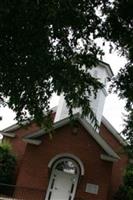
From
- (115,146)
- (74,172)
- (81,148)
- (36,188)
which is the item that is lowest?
(36,188)

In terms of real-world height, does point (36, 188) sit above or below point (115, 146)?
below

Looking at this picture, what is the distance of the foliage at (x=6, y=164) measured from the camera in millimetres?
22981

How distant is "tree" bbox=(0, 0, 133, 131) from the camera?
24.6 ft

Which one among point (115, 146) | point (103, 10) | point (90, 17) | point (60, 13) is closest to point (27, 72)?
point (60, 13)

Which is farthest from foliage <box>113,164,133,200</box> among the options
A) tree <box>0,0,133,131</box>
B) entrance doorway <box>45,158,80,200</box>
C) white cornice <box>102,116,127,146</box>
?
tree <box>0,0,133,131</box>

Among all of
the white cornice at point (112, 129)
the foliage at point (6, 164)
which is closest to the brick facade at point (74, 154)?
the foliage at point (6, 164)

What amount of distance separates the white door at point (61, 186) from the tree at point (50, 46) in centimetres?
1271

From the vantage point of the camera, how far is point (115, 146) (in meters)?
29.5

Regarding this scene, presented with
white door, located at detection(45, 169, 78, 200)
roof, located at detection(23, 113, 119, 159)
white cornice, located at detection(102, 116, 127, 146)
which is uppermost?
white cornice, located at detection(102, 116, 127, 146)

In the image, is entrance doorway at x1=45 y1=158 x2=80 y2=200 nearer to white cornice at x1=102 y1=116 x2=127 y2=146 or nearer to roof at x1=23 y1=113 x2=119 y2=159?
roof at x1=23 y1=113 x2=119 y2=159

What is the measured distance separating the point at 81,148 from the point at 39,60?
15.9m

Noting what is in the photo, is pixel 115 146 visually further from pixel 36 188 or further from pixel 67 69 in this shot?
pixel 67 69

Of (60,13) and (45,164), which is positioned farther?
(45,164)

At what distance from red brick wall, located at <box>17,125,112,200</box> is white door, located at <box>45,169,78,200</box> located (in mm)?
369
